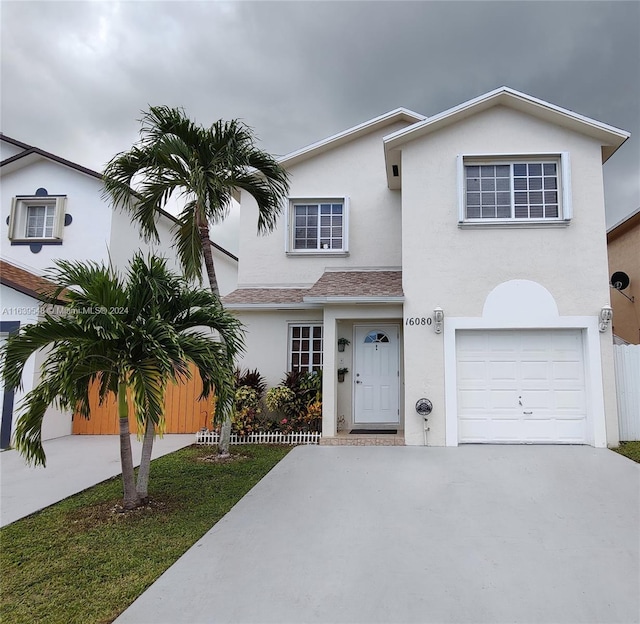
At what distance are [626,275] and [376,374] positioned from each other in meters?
10.3

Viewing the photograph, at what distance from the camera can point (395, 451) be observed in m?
8.92

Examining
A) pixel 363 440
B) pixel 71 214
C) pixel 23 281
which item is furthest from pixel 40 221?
pixel 363 440

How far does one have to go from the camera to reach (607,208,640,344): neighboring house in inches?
566

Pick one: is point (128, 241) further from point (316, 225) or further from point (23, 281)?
point (316, 225)

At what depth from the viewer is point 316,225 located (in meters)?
13.2

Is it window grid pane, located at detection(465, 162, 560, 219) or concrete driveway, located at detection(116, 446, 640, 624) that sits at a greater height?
window grid pane, located at detection(465, 162, 560, 219)

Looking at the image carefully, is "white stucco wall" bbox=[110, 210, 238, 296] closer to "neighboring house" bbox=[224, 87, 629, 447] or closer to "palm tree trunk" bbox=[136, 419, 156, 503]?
"neighboring house" bbox=[224, 87, 629, 447]

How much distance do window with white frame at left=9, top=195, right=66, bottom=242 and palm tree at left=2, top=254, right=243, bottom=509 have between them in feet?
32.6

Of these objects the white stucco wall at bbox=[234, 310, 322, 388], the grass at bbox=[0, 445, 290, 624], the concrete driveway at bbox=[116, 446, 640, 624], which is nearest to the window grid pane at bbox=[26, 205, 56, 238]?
the white stucco wall at bbox=[234, 310, 322, 388]

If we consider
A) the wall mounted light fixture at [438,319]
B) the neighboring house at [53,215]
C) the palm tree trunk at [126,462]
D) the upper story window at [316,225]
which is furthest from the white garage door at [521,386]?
the neighboring house at [53,215]

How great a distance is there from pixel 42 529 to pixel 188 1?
36.0 ft

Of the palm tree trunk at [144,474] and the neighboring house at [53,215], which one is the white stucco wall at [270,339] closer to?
the neighboring house at [53,215]

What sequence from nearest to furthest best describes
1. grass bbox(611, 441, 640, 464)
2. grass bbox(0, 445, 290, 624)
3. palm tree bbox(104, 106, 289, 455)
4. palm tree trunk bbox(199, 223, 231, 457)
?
grass bbox(0, 445, 290, 624) → palm tree bbox(104, 106, 289, 455) → grass bbox(611, 441, 640, 464) → palm tree trunk bbox(199, 223, 231, 457)

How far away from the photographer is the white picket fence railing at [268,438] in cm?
1011
